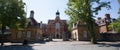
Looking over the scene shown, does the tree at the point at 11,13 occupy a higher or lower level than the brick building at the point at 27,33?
higher

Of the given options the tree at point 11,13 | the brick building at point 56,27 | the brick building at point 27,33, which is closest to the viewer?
the tree at point 11,13

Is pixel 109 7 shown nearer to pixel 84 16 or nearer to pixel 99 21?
pixel 84 16

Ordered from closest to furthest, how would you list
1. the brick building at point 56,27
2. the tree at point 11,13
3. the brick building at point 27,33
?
1. the tree at point 11,13
2. the brick building at point 27,33
3. the brick building at point 56,27

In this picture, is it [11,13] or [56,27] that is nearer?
[11,13]

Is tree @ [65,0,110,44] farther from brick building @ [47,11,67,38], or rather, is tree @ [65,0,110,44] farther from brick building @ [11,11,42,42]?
brick building @ [47,11,67,38]

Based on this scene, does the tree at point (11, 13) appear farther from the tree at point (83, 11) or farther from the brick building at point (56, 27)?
the brick building at point (56, 27)

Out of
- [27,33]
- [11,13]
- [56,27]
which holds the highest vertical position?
[11,13]

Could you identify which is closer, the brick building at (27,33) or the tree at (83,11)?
the tree at (83,11)

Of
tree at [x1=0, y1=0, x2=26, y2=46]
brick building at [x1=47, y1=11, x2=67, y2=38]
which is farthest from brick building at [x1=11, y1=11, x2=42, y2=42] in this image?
brick building at [x1=47, y1=11, x2=67, y2=38]

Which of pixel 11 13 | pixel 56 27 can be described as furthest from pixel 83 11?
pixel 56 27

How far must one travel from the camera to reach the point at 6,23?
1296 inches

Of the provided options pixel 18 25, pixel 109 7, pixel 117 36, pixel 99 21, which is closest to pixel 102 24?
pixel 99 21

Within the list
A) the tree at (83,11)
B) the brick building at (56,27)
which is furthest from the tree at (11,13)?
the brick building at (56,27)

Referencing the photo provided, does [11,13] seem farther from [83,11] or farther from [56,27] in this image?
[56,27]
